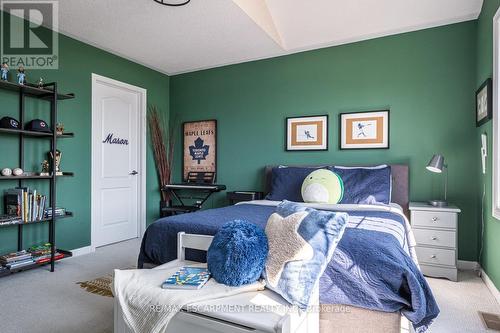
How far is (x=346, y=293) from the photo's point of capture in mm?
1473

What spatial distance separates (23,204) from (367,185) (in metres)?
3.34

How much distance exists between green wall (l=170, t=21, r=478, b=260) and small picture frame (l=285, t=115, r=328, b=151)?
3.3 inches

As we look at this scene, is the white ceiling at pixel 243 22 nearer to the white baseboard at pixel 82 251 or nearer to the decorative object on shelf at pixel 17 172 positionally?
the decorative object on shelf at pixel 17 172

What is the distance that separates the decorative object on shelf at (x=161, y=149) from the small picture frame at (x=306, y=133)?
192 centimetres

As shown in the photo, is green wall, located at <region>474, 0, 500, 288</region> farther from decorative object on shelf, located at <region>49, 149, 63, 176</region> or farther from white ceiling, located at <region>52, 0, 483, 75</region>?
decorative object on shelf, located at <region>49, 149, 63, 176</region>

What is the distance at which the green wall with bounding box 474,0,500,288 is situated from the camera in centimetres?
239

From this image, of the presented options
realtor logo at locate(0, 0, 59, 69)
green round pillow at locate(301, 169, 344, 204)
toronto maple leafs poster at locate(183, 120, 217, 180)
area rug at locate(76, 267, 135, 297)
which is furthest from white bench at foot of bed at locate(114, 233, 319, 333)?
toronto maple leafs poster at locate(183, 120, 217, 180)

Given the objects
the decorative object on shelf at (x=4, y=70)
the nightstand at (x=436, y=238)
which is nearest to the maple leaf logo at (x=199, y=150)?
the decorative object on shelf at (x=4, y=70)

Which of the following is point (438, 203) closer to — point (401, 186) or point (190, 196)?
point (401, 186)

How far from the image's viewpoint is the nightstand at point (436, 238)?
2.71 m

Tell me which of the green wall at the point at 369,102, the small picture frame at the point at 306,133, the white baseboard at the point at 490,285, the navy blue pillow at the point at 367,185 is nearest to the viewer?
the white baseboard at the point at 490,285

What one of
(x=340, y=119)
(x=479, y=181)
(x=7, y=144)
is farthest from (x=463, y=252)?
(x=7, y=144)

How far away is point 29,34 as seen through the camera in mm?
3133

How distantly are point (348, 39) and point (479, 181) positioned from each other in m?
2.07
